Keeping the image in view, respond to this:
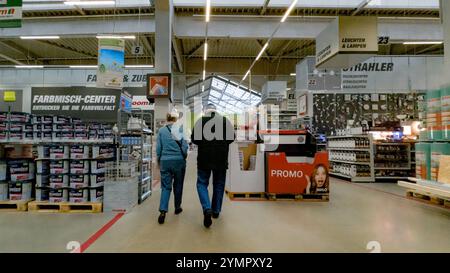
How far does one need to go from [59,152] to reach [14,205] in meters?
1.11

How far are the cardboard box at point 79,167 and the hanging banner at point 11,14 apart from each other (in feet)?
11.1

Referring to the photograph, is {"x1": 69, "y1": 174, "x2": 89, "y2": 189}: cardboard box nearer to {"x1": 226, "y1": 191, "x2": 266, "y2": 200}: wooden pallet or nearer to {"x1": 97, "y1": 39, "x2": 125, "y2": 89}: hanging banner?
{"x1": 226, "y1": 191, "x2": 266, "y2": 200}: wooden pallet

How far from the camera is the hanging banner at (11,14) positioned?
209 inches

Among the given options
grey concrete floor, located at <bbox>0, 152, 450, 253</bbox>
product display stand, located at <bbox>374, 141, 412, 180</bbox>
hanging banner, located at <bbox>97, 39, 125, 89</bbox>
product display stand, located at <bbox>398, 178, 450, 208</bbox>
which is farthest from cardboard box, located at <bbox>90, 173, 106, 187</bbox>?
product display stand, located at <bbox>374, 141, 412, 180</bbox>

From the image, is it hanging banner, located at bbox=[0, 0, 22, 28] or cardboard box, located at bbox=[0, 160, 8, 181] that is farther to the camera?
hanging banner, located at bbox=[0, 0, 22, 28]

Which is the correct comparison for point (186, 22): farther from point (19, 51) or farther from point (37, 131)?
point (19, 51)

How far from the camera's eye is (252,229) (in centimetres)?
325

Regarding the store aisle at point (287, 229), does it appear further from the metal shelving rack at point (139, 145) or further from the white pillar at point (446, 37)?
the white pillar at point (446, 37)

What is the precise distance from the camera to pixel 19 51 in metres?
14.6

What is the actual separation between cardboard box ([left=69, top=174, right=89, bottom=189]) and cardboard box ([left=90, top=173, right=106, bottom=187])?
3.7 inches

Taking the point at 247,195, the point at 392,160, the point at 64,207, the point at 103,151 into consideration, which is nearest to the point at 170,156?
the point at 103,151

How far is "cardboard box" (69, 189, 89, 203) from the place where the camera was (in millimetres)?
4148

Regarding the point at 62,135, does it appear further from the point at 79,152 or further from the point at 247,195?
the point at 247,195
